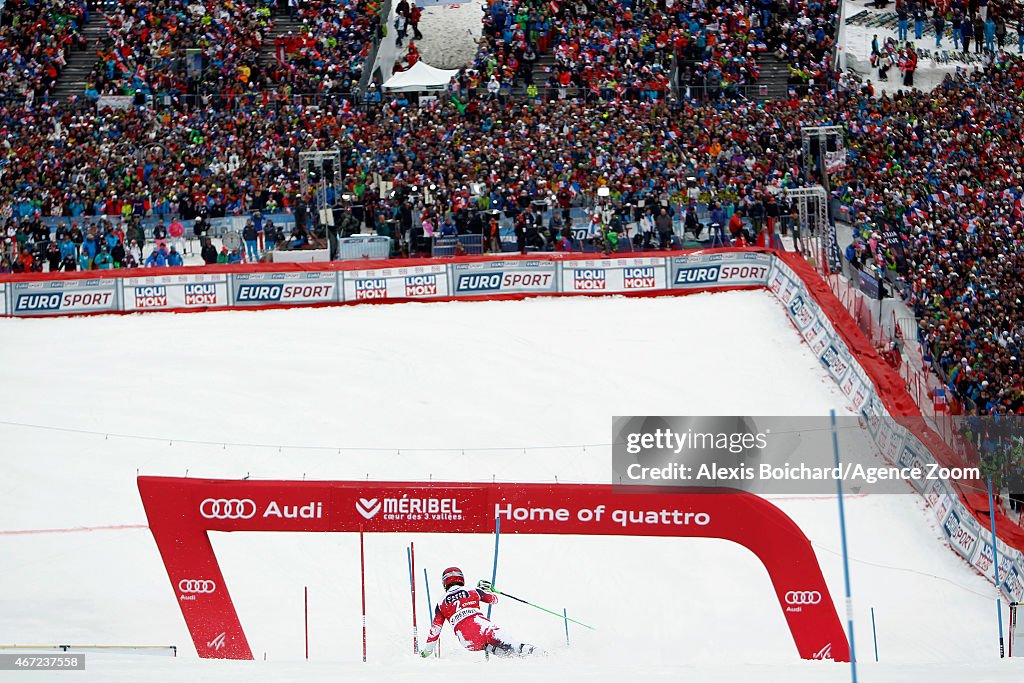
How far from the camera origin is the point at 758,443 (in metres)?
19.0

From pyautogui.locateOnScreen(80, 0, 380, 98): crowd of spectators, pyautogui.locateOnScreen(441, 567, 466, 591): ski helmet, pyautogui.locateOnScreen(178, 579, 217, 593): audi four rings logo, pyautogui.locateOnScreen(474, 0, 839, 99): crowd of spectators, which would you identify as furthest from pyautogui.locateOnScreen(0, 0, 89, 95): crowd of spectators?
pyautogui.locateOnScreen(441, 567, 466, 591): ski helmet

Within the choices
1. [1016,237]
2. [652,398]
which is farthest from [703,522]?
[1016,237]

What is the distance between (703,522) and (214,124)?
26.2 metres

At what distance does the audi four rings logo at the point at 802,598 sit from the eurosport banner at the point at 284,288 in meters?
15.7

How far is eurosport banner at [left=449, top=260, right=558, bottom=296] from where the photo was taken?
25625mm

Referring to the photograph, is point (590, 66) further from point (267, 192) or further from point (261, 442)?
point (261, 442)

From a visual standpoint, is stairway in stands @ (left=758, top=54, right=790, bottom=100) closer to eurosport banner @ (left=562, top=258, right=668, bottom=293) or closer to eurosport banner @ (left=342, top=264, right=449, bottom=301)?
eurosport banner @ (left=562, top=258, right=668, bottom=293)

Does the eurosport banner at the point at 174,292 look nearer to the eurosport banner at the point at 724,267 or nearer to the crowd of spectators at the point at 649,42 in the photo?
the eurosport banner at the point at 724,267

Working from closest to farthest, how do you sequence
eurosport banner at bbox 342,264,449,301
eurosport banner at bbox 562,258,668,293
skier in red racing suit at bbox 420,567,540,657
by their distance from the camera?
skier in red racing suit at bbox 420,567,540,657, eurosport banner at bbox 562,258,668,293, eurosport banner at bbox 342,264,449,301

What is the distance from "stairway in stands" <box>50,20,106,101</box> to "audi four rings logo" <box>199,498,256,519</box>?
2837 centimetres

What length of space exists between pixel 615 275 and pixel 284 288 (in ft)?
20.5

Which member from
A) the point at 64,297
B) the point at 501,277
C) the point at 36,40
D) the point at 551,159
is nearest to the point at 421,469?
Answer: the point at 501,277

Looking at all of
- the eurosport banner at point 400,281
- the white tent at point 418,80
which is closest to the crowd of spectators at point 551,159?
the white tent at point 418,80

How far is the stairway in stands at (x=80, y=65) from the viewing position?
1483 inches
